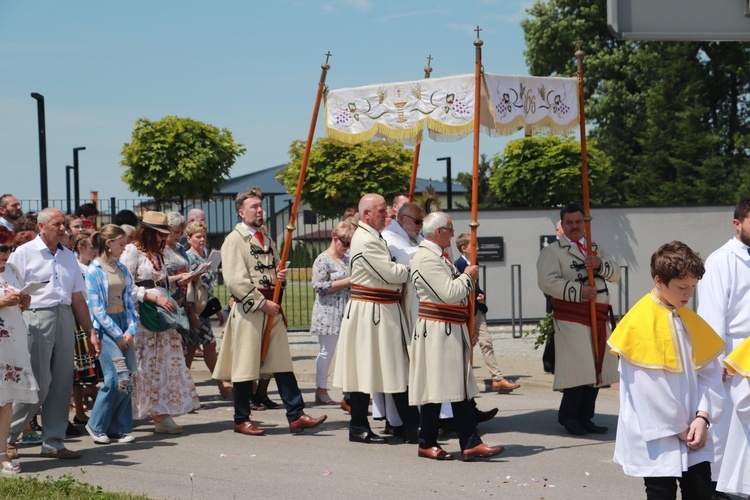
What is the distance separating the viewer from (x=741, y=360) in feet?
17.0

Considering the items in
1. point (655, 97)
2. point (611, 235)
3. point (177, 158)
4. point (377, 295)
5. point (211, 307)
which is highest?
point (655, 97)

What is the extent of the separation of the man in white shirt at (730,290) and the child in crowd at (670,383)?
1.48 metres

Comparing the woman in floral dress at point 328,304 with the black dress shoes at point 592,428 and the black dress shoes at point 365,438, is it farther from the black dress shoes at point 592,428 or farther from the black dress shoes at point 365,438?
the black dress shoes at point 592,428

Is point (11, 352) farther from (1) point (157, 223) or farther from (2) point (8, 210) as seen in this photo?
(2) point (8, 210)

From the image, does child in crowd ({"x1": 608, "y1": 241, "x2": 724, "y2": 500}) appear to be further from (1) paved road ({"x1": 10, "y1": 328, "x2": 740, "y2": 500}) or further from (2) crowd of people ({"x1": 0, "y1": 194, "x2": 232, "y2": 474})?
(2) crowd of people ({"x1": 0, "y1": 194, "x2": 232, "y2": 474})

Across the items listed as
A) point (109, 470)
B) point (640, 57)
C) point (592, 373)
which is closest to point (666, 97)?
point (640, 57)

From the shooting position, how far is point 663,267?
16.6 ft

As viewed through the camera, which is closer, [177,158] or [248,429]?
[248,429]

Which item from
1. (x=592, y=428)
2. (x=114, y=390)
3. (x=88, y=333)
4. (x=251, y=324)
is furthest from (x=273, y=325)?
(x=592, y=428)

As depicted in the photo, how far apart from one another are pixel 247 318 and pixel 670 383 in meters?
4.87

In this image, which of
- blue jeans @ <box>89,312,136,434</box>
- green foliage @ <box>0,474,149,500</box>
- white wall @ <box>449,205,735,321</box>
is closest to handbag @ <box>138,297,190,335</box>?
blue jeans @ <box>89,312,136,434</box>

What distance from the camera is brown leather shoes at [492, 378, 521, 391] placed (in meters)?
11.6

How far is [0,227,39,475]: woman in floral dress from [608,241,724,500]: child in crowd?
171 inches

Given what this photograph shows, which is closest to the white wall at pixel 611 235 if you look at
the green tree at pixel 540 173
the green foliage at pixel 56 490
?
the green foliage at pixel 56 490
